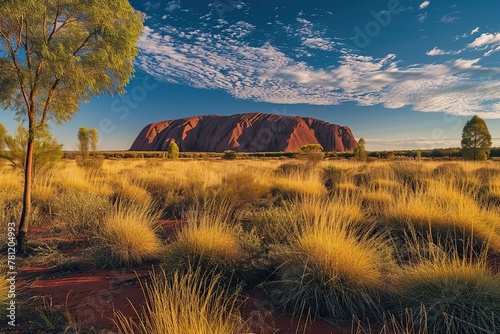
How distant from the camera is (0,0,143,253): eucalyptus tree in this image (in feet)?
15.8

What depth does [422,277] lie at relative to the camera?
3053 mm

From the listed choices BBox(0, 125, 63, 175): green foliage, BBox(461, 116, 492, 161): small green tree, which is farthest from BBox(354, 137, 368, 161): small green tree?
BBox(0, 125, 63, 175): green foliage

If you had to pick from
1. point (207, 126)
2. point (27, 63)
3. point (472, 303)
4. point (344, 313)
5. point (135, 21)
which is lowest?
point (344, 313)

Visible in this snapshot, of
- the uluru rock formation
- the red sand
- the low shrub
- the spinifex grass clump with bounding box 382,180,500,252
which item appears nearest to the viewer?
the red sand

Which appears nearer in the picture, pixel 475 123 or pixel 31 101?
pixel 31 101

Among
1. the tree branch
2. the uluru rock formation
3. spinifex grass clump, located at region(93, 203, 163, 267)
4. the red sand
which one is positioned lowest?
the red sand

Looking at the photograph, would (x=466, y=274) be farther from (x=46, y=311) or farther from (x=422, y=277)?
(x=46, y=311)

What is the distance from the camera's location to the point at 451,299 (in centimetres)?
270

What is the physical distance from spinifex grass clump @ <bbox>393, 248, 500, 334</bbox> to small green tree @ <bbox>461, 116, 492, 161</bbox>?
30245 mm

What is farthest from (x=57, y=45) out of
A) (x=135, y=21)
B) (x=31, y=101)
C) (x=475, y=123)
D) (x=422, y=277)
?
(x=475, y=123)

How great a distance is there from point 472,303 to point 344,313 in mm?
1153

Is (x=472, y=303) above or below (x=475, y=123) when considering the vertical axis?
below

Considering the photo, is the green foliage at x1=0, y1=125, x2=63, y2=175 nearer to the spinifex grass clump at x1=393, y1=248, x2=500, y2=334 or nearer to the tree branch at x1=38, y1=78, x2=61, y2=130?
the tree branch at x1=38, y1=78, x2=61, y2=130

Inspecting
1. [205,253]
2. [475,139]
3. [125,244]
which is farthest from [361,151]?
[205,253]
